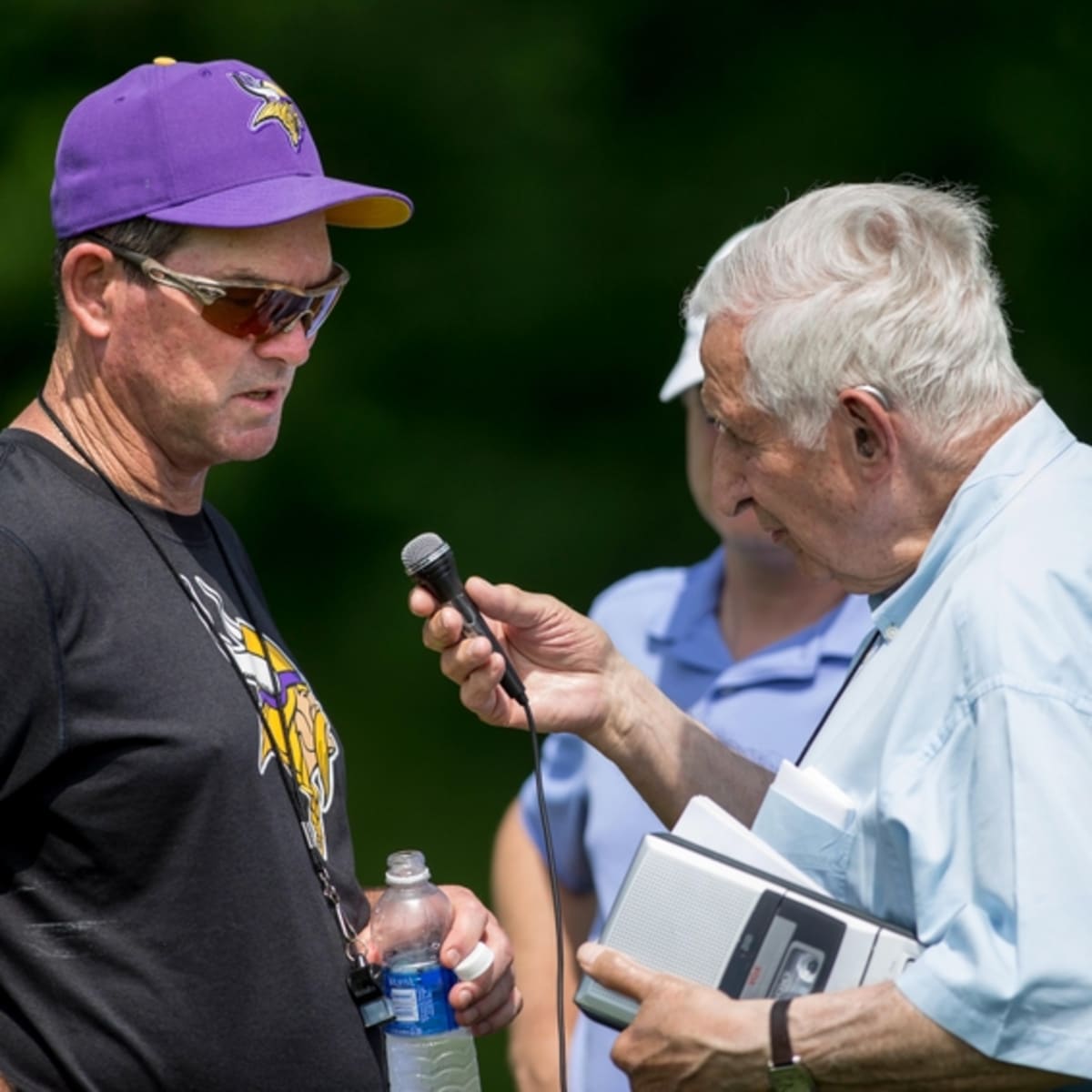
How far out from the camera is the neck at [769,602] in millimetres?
3455

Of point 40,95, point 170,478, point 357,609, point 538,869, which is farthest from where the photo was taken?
point 357,609

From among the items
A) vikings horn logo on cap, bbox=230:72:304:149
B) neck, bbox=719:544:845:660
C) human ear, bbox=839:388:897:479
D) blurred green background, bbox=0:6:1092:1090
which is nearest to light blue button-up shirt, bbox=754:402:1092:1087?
human ear, bbox=839:388:897:479

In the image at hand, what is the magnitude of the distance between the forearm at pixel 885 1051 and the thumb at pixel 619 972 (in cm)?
18

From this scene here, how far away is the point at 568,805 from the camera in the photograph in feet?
11.5

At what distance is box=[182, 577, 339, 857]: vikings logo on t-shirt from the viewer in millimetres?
2293

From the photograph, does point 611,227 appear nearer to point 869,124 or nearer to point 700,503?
point 869,124

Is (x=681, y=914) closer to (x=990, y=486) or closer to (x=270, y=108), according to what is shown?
(x=990, y=486)

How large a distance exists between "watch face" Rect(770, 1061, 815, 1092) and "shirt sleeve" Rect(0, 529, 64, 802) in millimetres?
864

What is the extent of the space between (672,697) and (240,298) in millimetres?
1418

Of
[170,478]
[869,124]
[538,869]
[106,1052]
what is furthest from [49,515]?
[869,124]

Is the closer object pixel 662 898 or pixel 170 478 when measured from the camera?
pixel 662 898

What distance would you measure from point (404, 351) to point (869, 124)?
1.32 meters

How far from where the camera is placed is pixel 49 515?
7.04ft

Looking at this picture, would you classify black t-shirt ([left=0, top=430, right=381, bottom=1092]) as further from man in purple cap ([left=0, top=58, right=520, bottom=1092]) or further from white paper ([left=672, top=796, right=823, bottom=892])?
white paper ([left=672, top=796, right=823, bottom=892])
